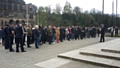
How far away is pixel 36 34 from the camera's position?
14.9 m

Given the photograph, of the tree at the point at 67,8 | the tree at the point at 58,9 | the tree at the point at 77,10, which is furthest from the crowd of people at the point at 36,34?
the tree at the point at 77,10

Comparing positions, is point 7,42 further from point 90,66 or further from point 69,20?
point 69,20

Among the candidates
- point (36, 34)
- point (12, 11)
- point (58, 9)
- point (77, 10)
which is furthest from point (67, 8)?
point (36, 34)

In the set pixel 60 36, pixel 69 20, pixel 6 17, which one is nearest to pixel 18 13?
pixel 6 17

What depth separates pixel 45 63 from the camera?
904cm

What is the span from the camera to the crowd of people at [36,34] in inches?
494

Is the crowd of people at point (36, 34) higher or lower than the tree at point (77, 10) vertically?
lower

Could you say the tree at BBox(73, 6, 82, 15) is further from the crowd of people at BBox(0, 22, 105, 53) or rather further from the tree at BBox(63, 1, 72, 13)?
the crowd of people at BBox(0, 22, 105, 53)

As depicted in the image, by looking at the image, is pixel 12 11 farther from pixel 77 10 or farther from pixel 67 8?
pixel 77 10

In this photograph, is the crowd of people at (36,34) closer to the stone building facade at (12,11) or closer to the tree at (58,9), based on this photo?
the tree at (58,9)

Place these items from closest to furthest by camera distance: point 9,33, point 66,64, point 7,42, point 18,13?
point 66,64
point 9,33
point 7,42
point 18,13

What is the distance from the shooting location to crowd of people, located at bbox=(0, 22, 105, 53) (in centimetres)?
1256

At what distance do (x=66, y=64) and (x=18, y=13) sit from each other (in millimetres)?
81264

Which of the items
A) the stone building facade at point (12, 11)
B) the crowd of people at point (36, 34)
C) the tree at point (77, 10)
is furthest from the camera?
the tree at point (77, 10)
